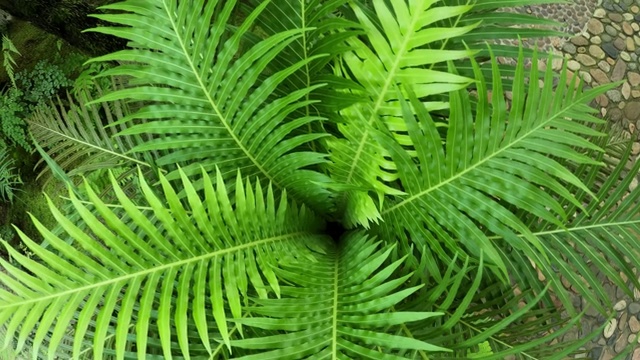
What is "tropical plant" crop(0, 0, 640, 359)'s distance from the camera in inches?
29.4

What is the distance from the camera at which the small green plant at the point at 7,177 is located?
1991 millimetres

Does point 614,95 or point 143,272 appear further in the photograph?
point 614,95

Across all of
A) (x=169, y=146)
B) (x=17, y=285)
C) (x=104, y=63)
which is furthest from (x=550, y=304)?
Answer: (x=104, y=63)

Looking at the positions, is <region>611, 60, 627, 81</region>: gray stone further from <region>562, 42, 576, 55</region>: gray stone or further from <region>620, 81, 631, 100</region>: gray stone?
<region>562, 42, 576, 55</region>: gray stone

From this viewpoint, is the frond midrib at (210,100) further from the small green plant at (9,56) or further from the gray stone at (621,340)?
the small green plant at (9,56)

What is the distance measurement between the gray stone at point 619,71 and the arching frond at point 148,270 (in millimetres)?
1399

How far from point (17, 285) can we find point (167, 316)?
0.20 m

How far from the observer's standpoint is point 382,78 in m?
0.91

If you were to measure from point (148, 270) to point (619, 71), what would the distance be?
1.72 meters

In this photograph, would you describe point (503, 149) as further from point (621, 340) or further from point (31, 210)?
point (31, 210)

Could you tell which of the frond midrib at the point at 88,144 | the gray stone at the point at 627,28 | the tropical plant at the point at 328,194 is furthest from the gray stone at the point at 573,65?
the frond midrib at the point at 88,144

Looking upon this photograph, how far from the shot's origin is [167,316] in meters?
0.71

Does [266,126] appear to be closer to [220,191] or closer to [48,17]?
[220,191]

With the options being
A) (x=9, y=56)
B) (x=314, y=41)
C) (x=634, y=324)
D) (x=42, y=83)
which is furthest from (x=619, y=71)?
(x=9, y=56)
